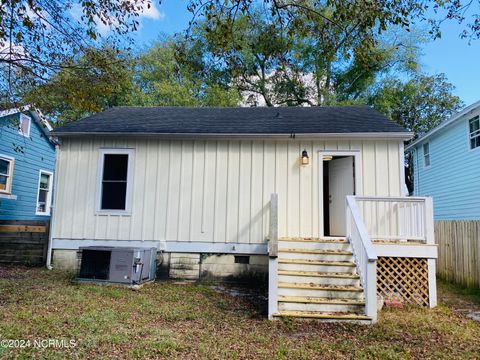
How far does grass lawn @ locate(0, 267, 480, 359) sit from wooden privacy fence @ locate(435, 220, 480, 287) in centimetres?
148

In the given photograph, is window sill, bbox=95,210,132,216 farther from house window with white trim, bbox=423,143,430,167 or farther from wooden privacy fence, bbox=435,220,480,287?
house window with white trim, bbox=423,143,430,167

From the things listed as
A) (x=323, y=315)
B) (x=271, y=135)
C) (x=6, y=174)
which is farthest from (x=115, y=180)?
(x=6, y=174)

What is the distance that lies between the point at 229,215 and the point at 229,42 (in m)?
3.76

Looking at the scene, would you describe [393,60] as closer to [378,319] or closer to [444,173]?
[444,173]

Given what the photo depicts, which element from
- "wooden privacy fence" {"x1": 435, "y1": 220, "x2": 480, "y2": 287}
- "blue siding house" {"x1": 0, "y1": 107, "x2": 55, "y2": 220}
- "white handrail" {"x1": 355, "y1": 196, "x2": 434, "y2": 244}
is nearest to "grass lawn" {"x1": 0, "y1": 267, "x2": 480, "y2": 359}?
"white handrail" {"x1": 355, "y1": 196, "x2": 434, "y2": 244}

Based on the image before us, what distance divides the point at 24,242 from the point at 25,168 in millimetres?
4815

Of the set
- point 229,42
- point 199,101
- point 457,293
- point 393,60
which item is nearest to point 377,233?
point 457,293

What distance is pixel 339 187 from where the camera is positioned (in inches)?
321

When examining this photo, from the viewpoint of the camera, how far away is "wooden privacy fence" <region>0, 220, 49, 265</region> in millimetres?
8148

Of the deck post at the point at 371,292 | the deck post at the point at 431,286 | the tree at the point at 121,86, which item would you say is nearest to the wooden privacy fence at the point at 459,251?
the deck post at the point at 431,286

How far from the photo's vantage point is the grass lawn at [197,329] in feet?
11.8

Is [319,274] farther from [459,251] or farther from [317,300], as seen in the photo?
[459,251]

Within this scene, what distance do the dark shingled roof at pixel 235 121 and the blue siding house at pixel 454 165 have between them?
387 centimetres

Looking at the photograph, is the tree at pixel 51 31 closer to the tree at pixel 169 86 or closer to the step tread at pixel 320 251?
the step tread at pixel 320 251
